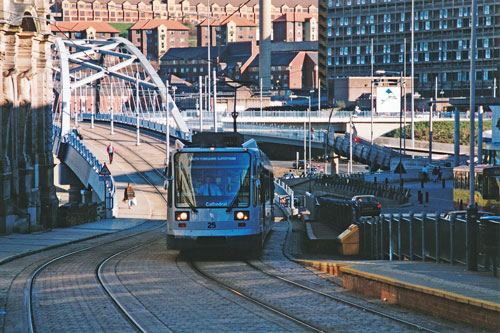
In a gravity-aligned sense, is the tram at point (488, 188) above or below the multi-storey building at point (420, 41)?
below

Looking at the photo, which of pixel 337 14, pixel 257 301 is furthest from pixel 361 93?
pixel 257 301

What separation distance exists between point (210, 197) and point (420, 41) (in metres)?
136

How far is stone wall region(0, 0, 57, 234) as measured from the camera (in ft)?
103

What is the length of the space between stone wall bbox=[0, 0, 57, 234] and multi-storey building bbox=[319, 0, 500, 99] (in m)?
106

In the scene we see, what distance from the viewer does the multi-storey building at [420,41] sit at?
139625 millimetres

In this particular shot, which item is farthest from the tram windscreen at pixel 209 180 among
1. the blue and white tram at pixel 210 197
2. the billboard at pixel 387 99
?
the billboard at pixel 387 99

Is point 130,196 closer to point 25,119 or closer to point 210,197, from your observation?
Result: point 25,119

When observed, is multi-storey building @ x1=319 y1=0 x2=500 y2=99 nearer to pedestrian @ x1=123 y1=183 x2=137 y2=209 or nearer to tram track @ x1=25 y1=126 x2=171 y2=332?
pedestrian @ x1=123 y1=183 x2=137 y2=209

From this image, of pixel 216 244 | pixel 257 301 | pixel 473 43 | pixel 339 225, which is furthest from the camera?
pixel 339 225

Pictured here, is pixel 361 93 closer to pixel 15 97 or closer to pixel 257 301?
pixel 15 97

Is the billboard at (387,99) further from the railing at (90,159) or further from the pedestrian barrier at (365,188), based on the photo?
the railing at (90,159)

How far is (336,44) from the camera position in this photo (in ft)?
534

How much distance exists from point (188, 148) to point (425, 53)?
5312 inches

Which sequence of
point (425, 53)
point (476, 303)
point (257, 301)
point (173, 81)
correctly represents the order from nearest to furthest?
point (476, 303) → point (257, 301) → point (425, 53) → point (173, 81)
